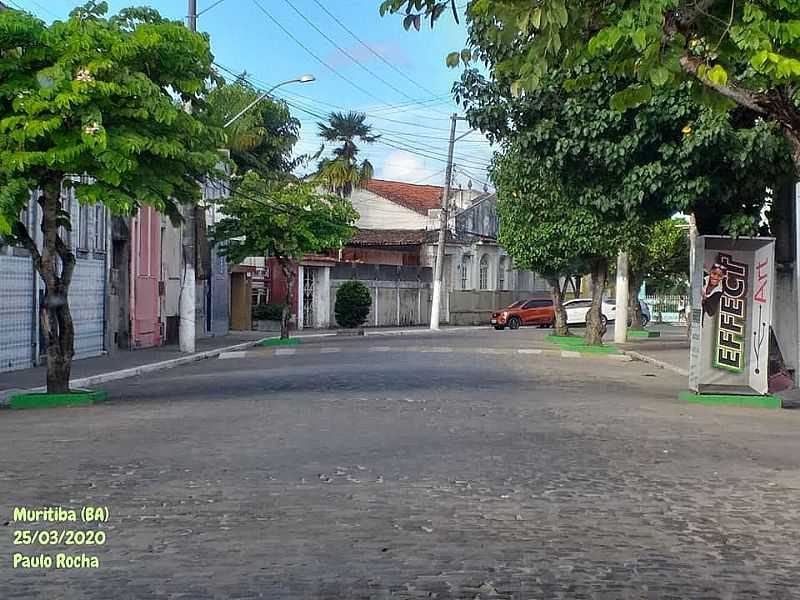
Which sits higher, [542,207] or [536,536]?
[542,207]

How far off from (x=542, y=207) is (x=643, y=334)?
1237 centimetres

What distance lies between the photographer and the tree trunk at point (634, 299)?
150 feet

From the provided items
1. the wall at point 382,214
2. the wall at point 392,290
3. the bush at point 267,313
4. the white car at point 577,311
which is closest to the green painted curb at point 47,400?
the bush at point 267,313

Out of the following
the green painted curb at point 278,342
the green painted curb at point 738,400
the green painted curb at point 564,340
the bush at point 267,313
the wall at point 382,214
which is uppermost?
the wall at point 382,214

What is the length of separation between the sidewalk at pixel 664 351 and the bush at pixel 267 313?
1581 cm

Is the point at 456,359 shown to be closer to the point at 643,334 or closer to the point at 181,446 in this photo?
the point at 181,446

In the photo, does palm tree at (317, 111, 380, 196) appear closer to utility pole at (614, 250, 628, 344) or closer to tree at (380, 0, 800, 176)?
utility pole at (614, 250, 628, 344)

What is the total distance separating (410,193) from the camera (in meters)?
70.2

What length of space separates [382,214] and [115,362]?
39.6 meters

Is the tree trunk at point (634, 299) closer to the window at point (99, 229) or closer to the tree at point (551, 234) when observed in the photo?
the tree at point (551, 234)

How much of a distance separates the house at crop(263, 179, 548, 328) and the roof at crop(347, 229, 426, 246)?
0.17 feet

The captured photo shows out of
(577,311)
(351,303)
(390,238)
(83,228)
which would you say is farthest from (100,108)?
(390,238)

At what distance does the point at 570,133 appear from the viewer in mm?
16578

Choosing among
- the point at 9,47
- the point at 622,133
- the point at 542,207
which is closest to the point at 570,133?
the point at 622,133
